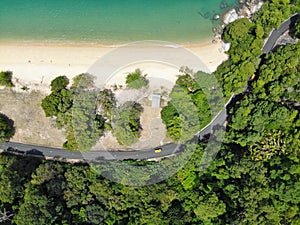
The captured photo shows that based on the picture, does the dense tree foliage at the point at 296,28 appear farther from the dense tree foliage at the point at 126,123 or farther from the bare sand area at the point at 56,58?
the dense tree foliage at the point at 126,123

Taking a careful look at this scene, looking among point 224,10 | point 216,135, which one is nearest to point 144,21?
point 224,10

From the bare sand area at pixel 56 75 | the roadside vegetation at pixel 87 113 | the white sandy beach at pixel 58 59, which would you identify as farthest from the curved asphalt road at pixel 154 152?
the white sandy beach at pixel 58 59

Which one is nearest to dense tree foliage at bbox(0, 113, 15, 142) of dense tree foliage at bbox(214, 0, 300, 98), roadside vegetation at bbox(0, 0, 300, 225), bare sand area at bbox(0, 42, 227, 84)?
roadside vegetation at bbox(0, 0, 300, 225)

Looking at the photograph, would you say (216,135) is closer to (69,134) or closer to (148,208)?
(148,208)

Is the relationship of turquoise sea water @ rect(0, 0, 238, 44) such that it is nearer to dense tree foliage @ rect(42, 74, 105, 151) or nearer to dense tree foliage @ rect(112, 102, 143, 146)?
dense tree foliage @ rect(42, 74, 105, 151)

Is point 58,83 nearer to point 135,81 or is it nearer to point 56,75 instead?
point 56,75

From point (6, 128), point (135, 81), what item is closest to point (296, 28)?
point (135, 81)
